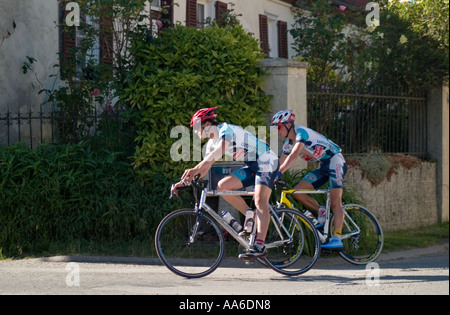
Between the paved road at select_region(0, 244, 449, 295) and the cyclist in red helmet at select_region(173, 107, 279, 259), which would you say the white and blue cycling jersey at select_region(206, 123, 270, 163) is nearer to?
the cyclist in red helmet at select_region(173, 107, 279, 259)

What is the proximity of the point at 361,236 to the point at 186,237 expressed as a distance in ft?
7.91

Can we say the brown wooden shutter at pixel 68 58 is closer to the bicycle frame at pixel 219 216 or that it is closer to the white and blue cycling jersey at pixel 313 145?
the white and blue cycling jersey at pixel 313 145

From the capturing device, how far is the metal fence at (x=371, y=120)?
1216 cm

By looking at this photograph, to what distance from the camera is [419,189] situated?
45.4 feet

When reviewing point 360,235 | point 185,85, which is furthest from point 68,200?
point 360,235

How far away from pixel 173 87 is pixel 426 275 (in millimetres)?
4231

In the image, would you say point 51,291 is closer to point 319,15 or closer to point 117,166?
point 117,166

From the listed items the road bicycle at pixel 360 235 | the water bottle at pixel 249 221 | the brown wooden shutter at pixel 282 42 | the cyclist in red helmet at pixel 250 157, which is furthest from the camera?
the brown wooden shutter at pixel 282 42

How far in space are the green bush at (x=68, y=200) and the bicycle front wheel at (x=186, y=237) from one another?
1790mm

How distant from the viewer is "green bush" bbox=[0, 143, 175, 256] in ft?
32.9

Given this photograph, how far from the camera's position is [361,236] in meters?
9.44

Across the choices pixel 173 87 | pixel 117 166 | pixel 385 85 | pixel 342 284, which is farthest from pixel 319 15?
pixel 342 284

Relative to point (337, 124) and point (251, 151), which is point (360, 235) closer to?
point (251, 151)

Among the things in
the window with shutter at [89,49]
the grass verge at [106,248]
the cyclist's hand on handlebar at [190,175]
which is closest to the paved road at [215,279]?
the grass verge at [106,248]
